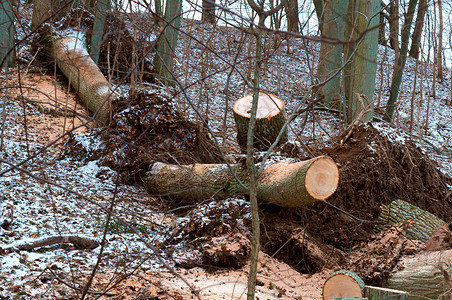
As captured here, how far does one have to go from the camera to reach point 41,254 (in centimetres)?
359

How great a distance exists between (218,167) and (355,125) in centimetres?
218

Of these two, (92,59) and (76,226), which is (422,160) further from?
(92,59)

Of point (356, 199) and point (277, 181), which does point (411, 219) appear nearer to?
point (356, 199)

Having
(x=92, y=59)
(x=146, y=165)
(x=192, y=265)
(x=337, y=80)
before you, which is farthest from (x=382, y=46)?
(x=192, y=265)

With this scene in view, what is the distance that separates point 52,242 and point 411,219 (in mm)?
4048

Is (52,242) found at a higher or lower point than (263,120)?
lower

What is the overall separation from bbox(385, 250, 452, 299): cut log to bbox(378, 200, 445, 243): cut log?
639 millimetres

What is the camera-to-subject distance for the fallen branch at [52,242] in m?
3.61

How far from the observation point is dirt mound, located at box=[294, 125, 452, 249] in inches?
199

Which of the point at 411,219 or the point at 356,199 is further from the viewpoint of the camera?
the point at 356,199

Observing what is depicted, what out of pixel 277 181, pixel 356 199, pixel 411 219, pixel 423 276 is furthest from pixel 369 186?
pixel 423 276

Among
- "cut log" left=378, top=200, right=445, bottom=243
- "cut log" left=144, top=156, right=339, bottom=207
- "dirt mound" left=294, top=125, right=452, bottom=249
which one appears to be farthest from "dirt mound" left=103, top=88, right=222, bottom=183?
"cut log" left=378, top=200, right=445, bottom=243

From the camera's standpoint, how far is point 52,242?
3861mm

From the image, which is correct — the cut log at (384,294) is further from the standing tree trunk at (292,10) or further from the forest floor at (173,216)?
the standing tree trunk at (292,10)
